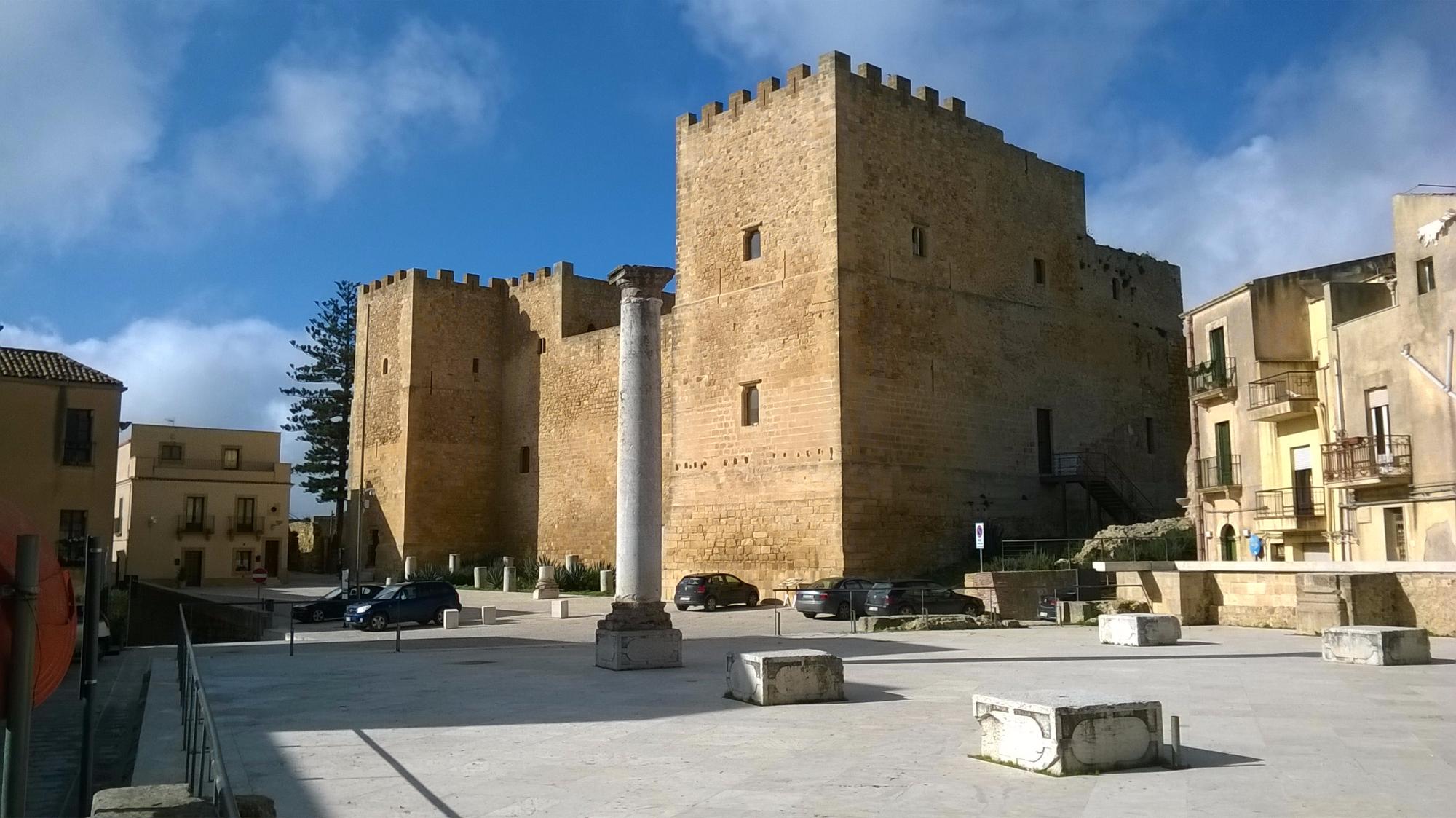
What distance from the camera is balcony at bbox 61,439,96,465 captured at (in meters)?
25.8

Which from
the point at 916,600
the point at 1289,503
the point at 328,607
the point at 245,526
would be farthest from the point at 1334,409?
the point at 245,526

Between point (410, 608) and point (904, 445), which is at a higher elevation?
point (904, 445)

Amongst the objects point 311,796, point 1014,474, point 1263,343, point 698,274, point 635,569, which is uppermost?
point 698,274

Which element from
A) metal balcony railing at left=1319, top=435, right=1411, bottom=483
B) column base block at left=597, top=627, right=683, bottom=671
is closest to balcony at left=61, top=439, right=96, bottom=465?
column base block at left=597, top=627, right=683, bottom=671

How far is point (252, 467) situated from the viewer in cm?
4484

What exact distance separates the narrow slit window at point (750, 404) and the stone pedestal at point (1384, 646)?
16121mm

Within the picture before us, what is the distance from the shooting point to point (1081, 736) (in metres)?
6.56

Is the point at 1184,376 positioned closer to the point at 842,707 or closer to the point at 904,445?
the point at 904,445

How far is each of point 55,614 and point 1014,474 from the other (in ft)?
87.1

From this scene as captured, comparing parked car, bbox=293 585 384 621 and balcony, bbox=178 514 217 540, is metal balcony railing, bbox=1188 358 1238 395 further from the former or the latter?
balcony, bbox=178 514 217 540

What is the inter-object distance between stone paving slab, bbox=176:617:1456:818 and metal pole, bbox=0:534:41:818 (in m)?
3.18

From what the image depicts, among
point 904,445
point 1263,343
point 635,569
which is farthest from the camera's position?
point 904,445

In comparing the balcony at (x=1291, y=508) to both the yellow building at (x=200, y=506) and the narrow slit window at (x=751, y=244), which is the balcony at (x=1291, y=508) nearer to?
the narrow slit window at (x=751, y=244)

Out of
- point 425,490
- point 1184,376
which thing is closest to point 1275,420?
point 1184,376
